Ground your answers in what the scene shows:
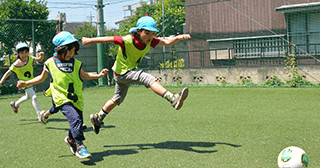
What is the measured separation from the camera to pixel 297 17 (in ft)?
58.5

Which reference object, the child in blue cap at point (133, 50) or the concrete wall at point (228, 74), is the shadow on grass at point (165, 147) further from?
the concrete wall at point (228, 74)

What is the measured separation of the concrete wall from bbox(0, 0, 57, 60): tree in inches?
230

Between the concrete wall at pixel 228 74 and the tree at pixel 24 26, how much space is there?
5.85m

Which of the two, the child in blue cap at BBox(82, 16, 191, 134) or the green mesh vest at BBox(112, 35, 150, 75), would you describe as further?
the green mesh vest at BBox(112, 35, 150, 75)

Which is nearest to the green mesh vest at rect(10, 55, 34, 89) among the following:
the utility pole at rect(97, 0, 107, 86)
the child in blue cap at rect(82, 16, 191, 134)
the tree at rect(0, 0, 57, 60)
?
the child in blue cap at rect(82, 16, 191, 134)

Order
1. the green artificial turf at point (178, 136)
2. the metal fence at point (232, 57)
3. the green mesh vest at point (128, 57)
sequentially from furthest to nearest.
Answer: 1. the metal fence at point (232, 57)
2. the green mesh vest at point (128, 57)
3. the green artificial turf at point (178, 136)

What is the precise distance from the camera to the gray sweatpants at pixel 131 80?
5.48m

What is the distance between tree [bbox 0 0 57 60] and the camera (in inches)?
646

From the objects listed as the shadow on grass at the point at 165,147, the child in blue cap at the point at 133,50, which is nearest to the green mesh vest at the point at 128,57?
the child in blue cap at the point at 133,50

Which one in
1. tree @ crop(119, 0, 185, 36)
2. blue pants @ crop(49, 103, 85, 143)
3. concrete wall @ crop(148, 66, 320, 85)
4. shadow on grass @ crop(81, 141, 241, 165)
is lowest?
shadow on grass @ crop(81, 141, 241, 165)

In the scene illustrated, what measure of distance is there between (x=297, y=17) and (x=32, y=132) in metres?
14.9

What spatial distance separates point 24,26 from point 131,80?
42.0ft

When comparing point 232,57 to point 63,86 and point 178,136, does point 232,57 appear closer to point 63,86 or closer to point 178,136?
point 178,136

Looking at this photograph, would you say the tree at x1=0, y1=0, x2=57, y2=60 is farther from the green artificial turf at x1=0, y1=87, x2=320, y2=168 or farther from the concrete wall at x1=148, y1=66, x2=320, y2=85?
the green artificial turf at x1=0, y1=87, x2=320, y2=168
